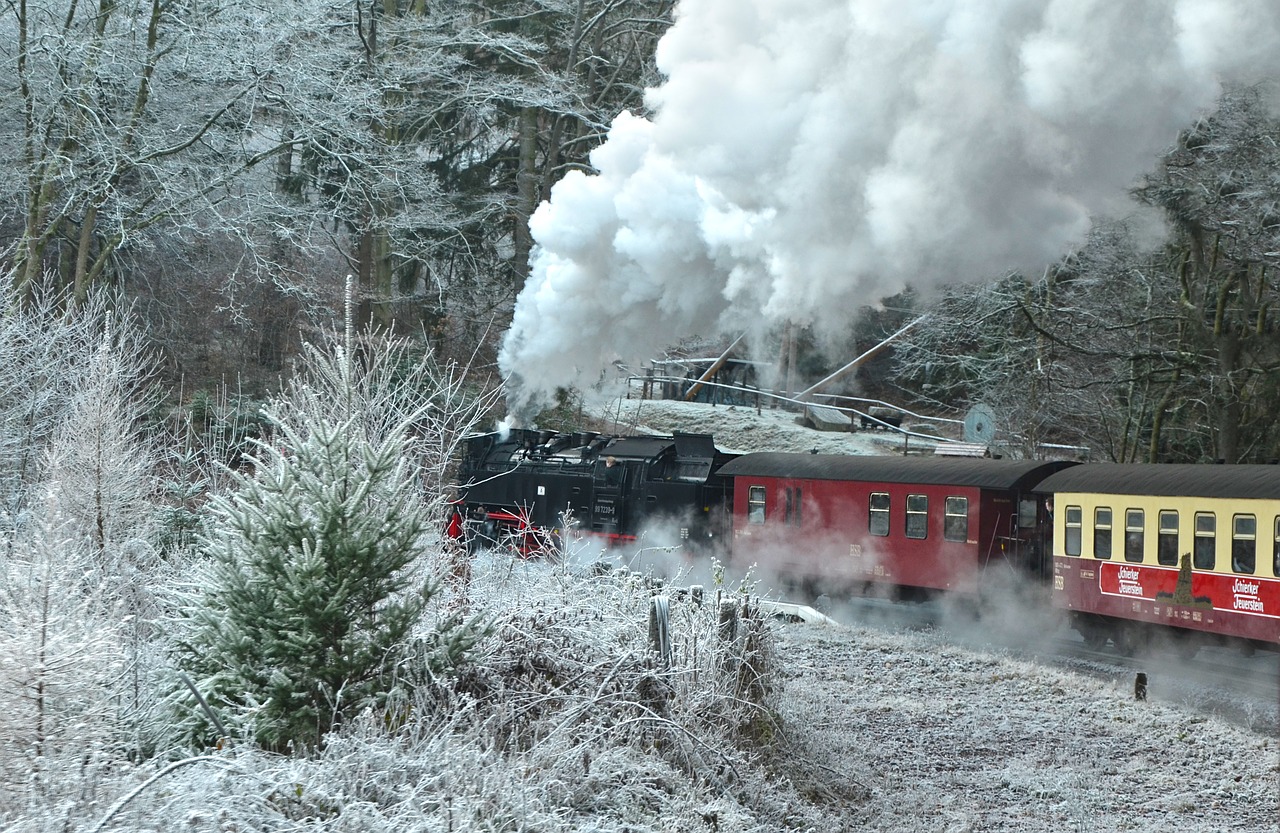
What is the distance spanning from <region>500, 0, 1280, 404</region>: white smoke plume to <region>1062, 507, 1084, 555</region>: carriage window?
3.24 meters

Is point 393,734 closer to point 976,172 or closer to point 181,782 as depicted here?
point 181,782

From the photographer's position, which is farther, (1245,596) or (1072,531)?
(1072,531)

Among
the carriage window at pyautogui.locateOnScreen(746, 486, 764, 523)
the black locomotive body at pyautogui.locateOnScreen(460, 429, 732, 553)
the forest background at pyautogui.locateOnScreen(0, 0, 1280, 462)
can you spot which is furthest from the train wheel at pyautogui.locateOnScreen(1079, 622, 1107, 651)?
the black locomotive body at pyautogui.locateOnScreen(460, 429, 732, 553)

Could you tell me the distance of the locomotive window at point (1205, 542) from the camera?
41.9 ft

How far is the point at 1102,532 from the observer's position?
1412 cm

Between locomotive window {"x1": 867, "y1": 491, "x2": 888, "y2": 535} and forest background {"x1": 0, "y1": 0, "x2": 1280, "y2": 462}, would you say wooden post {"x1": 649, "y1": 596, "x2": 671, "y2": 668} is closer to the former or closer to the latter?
forest background {"x1": 0, "y1": 0, "x2": 1280, "y2": 462}

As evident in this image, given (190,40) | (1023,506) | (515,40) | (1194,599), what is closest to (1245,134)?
(1023,506)

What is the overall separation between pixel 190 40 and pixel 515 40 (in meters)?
8.01

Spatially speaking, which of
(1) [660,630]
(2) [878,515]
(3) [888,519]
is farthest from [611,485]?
(1) [660,630]

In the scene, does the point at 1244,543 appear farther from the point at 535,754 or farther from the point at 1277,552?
the point at 535,754

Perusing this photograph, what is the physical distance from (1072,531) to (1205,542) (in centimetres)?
187

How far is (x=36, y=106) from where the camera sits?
806 inches

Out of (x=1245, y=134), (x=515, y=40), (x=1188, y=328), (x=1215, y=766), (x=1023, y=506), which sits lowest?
(x=1215, y=766)

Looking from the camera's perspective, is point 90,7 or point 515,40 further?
point 515,40
